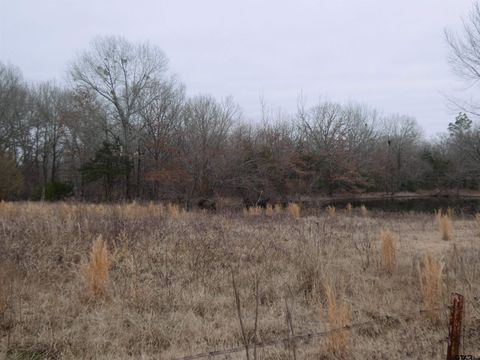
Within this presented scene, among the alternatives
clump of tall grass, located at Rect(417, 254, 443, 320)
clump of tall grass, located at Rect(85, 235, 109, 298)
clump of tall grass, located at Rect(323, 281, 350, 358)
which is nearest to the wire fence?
clump of tall grass, located at Rect(323, 281, 350, 358)

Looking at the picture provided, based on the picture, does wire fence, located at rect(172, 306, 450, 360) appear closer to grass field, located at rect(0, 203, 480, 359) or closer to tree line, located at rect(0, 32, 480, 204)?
grass field, located at rect(0, 203, 480, 359)

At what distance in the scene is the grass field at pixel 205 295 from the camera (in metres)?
3.36

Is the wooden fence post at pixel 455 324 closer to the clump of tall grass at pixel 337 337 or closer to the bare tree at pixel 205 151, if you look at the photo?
the clump of tall grass at pixel 337 337

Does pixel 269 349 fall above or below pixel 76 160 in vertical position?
below

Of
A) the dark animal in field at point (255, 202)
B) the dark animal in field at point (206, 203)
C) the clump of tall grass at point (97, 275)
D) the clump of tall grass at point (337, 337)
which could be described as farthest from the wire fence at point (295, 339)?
the dark animal in field at point (255, 202)

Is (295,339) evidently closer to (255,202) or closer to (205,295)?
(205,295)

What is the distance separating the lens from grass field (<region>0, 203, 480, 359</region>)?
3357 millimetres

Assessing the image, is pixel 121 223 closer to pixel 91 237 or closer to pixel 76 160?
pixel 91 237

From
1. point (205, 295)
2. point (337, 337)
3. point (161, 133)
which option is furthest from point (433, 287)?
point (161, 133)

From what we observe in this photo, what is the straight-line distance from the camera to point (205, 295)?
4.62m

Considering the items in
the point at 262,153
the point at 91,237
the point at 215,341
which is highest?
the point at 262,153

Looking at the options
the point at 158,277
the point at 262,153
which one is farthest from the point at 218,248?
the point at 262,153

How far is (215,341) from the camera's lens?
3537mm

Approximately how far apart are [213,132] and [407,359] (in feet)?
76.3
